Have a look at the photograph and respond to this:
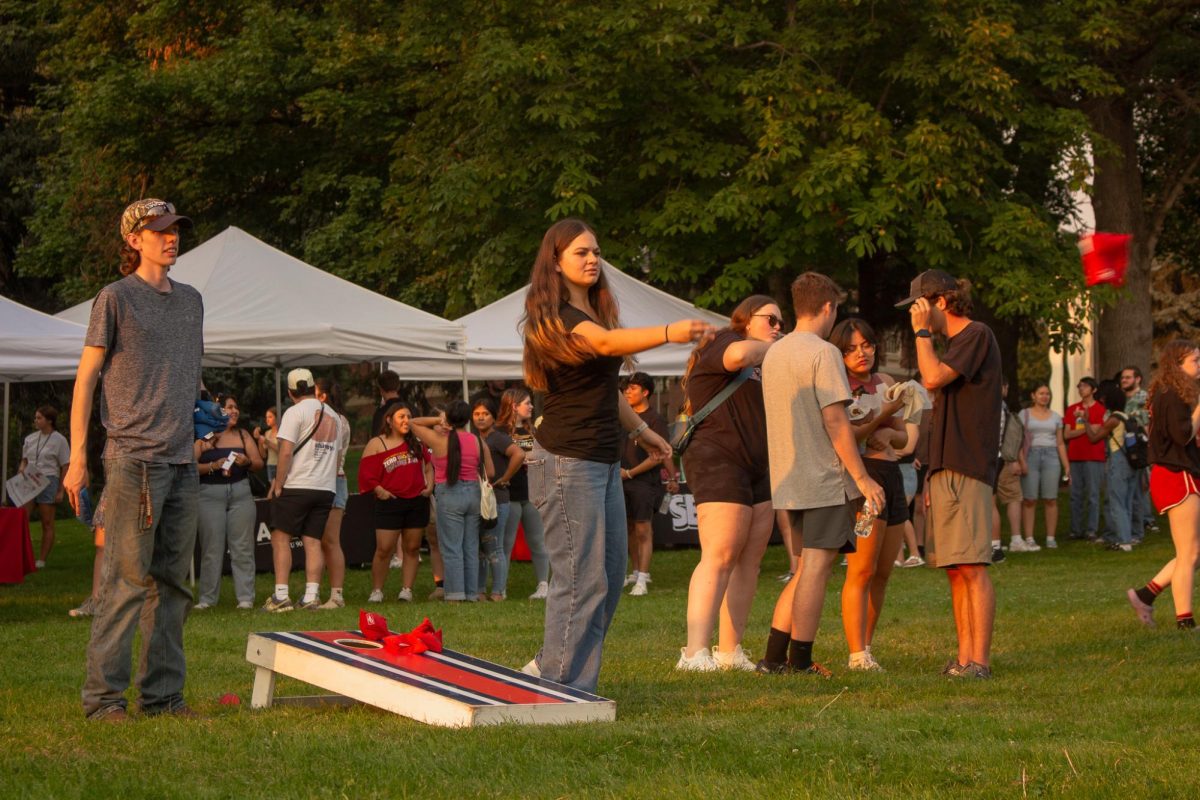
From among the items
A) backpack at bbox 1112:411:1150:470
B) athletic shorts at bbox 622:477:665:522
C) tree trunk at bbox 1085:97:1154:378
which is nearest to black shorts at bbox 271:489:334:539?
athletic shorts at bbox 622:477:665:522

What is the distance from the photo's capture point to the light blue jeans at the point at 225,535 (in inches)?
556

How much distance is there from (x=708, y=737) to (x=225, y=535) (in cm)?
947

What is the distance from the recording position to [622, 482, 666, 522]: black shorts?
1516 cm

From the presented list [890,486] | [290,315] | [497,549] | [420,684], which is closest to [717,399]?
[890,486]

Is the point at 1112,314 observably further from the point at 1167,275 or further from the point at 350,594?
the point at 1167,275

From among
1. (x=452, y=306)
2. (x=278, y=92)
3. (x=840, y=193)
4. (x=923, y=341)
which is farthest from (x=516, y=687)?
(x=278, y=92)

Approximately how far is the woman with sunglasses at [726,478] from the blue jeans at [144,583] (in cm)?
273

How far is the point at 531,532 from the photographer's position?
604 inches

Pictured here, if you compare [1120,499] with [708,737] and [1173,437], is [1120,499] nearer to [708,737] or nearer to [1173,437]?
[1173,437]

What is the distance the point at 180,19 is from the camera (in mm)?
31000

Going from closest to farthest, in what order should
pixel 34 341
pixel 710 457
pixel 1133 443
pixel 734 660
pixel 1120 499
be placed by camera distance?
1. pixel 710 457
2. pixel 734 660
3. pixel 34 341
4. pixel 1133 443
5. pixel 1120 499

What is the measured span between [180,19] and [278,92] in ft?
11.3

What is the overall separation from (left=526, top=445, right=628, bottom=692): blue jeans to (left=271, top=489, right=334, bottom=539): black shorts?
744cm

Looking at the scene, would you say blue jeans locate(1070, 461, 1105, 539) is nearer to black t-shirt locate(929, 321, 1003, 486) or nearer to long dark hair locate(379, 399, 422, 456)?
long dark hair locate(379, 399, 422, 456)
